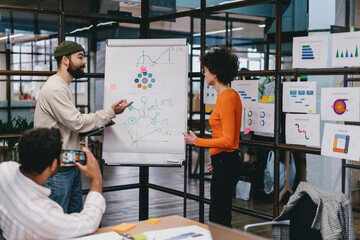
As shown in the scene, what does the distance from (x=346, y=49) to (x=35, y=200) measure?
6.94ft

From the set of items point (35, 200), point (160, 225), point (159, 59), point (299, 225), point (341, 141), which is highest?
point (159, 59)

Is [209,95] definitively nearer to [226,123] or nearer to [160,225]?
[226,123]

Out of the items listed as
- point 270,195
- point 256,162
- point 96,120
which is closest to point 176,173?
point 256,162

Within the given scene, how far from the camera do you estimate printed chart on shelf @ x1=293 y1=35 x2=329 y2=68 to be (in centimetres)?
301

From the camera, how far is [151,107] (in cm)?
376

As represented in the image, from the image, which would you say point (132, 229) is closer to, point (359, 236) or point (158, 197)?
point (359, 236)

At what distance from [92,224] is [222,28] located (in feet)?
8.71

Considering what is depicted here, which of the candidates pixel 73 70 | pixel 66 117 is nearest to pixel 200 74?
pixel 73 70

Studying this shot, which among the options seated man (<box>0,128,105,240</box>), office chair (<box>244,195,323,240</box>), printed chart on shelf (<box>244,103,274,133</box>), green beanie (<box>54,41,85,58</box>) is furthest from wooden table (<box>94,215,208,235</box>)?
green beanie (<box>54,41,85,58</box>)

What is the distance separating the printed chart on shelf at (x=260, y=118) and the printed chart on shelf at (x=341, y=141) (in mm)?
471

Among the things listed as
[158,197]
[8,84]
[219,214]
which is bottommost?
[158,197]

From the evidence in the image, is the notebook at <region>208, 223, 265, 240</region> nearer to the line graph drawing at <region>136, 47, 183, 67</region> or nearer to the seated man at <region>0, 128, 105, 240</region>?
the seated man at <region>0, 128, 105, 240</region>

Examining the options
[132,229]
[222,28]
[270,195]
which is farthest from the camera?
[222,28]

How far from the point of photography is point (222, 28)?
13.3ft
